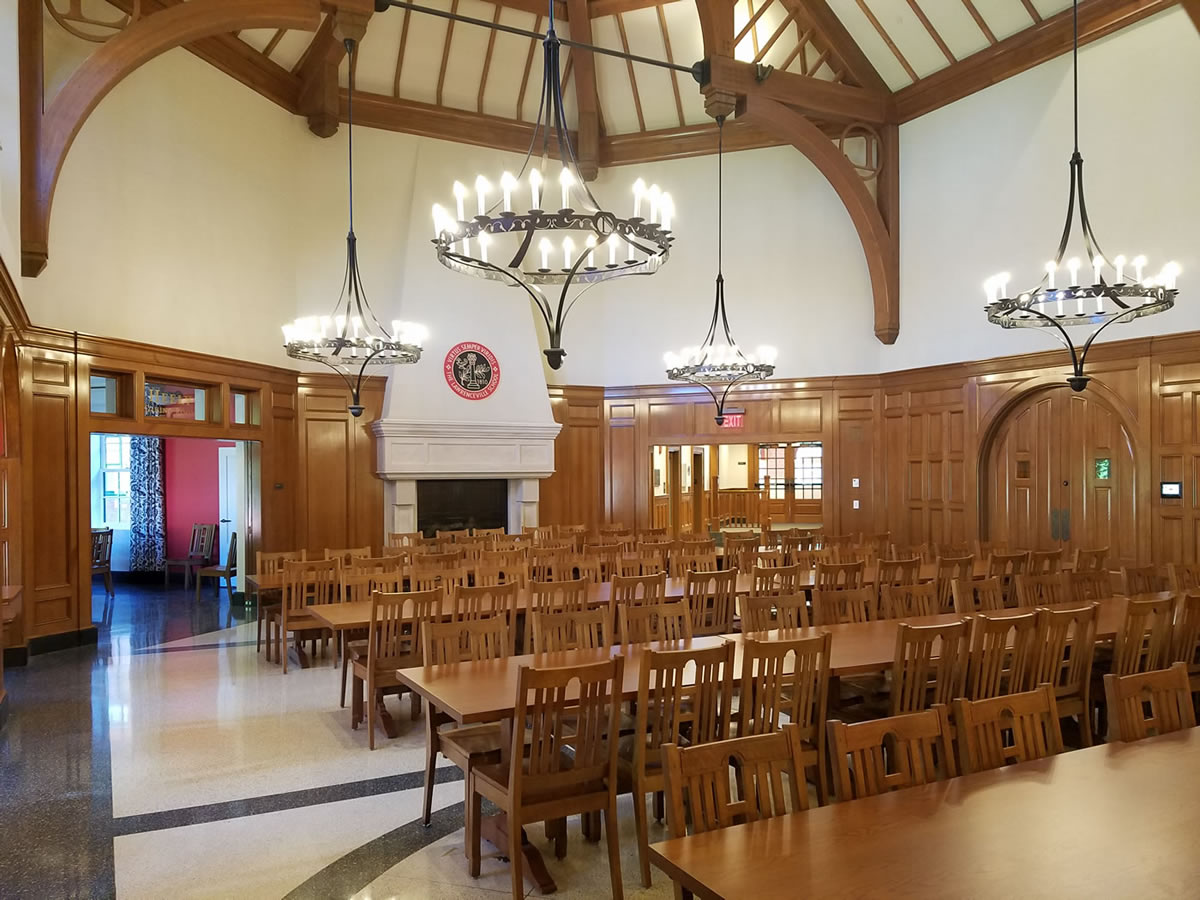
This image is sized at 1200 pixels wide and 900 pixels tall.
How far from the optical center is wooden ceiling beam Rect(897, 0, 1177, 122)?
28.8ft

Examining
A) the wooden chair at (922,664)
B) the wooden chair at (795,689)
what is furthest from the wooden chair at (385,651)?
the wooden chair at (922,664)

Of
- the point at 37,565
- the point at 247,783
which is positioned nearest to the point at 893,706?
the point at 247,783

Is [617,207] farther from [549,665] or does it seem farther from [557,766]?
[557,766]

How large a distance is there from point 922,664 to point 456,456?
879 centimetres

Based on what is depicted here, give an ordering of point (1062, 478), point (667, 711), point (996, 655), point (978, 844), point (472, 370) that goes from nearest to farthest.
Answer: point (978, 844)
point (667, 711)
point (996, 655)
point (1062, 478)
point (472, 370)

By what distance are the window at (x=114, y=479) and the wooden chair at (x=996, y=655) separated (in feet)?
43.4

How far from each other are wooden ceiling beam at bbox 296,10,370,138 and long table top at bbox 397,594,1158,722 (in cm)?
881

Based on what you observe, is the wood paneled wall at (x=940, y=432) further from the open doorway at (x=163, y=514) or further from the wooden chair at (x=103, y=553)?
the wooden chair at (x=103, y=553)

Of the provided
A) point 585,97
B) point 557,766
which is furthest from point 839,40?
point 557,766

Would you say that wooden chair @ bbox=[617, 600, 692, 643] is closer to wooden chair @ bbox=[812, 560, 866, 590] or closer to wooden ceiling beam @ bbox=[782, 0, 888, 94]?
wooden chair @ bbox=[812, 560, 866, 590]

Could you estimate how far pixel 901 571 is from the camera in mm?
6969

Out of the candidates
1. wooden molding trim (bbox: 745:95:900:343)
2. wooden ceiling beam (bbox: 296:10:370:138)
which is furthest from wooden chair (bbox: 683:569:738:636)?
wooden ceiling beam (bbox: 296:10:370:138)

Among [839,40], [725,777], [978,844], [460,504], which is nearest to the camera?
[978,844]

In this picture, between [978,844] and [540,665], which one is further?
[540,665]
